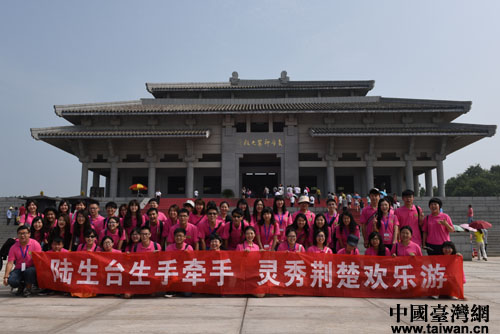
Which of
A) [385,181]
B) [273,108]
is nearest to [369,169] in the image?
[385,181]

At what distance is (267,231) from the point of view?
22.0 ft

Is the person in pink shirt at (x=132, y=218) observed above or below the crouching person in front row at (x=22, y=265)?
above

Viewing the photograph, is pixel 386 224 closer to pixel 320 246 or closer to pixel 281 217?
pixel 320 246

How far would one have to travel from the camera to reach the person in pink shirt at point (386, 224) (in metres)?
6.37

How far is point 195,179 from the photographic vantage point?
27.8 metres

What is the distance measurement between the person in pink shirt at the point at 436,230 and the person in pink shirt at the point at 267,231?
265cm

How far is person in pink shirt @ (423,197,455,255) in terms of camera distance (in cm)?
617

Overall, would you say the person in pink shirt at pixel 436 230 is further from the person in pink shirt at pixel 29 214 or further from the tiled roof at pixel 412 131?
the tiled roof at pixel 412 131

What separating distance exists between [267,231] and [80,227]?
350 cm

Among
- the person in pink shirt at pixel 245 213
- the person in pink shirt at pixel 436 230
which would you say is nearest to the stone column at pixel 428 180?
the person in pink shirt at pixel 436 230

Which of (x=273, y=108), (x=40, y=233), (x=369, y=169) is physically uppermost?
(x=273, y=108)

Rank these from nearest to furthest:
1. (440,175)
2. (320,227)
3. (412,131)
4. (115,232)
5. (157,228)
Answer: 1. (320,227)
2. (115,232)
3. (157,228)
4. (412,131)
5. (440,175)

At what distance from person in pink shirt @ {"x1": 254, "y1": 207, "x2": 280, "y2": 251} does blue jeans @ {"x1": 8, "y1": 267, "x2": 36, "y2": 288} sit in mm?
3799

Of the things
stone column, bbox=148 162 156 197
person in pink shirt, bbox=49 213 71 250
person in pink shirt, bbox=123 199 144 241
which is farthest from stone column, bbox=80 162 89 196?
person in pink shirt, bbox=123 199 144 241
